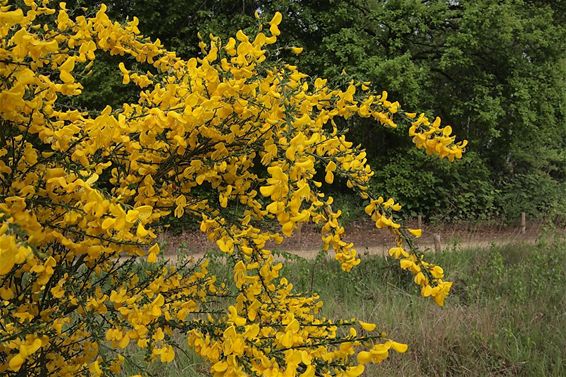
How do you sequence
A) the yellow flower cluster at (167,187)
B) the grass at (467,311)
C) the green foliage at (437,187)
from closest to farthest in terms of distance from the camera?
the yellow flower cluster at (167,187)
the grass at (467,311)
the green foliage at (437,187)

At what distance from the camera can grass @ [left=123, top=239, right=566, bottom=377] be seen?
321cm

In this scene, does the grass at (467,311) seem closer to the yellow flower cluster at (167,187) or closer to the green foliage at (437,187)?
the yellow flower cluster at (167,187)

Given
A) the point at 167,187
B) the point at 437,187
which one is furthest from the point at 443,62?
the point at 167,187

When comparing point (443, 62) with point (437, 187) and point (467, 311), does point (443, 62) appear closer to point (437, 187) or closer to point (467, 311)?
point (437, 187)

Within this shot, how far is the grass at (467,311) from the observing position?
10.5ft

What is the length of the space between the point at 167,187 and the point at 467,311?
3014 millimetres

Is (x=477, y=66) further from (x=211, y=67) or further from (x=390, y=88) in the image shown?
(x=211, y=67)

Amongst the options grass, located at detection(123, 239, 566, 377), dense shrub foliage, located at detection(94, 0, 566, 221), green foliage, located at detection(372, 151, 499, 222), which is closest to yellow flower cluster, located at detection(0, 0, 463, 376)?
grass, located at detection(123, 239, 566, 377)

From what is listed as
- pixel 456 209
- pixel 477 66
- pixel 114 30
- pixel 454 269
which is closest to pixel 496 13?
pixel 477 66

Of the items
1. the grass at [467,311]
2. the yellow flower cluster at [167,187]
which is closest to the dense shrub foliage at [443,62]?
the grass at [467,311]

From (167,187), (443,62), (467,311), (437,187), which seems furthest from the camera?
(437,187)

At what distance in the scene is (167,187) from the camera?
156cm

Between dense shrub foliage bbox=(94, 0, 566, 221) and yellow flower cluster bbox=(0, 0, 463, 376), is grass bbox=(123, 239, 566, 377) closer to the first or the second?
yellow flower cluster bbox=(0, 0, 463, 376)

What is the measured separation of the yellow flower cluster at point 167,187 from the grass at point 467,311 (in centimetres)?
161
